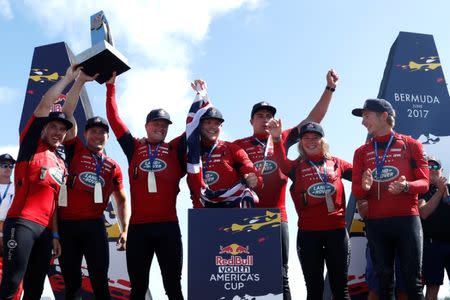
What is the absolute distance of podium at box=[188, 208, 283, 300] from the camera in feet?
12.7

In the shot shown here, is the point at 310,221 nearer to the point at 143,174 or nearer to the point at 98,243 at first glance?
the point at 143,174

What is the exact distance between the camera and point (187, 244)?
3.90 meters

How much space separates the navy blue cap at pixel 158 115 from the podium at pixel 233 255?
5.24 feet

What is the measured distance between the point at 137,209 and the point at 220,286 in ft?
4.63

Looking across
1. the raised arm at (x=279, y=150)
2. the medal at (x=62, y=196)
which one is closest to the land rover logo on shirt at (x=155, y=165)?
the medal at (x=62, y=196)

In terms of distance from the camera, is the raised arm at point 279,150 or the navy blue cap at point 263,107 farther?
the navy blue cap at point 263,107

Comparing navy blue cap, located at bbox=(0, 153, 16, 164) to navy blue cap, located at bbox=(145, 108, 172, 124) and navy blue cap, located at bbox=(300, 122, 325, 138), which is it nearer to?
navy blue cap, located at bbox=(145, 108, 172, 124)

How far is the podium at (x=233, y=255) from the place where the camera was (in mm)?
3881

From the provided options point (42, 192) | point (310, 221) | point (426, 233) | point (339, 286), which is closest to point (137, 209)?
point (42, 192)

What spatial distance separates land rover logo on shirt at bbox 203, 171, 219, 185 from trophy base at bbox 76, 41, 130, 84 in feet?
4.98

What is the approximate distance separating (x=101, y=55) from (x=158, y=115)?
0.86m

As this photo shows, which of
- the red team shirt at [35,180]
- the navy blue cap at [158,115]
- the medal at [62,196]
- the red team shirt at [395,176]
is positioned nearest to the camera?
the red team shirt at [35,180]

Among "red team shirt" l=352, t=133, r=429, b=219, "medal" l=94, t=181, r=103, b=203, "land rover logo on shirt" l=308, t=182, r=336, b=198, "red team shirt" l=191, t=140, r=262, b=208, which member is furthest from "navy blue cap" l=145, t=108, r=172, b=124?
"red team shirt" l=352, t=133, r=429, b=219

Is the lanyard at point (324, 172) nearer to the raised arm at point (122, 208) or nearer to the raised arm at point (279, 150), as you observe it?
the raised arm at point (279, 150)
